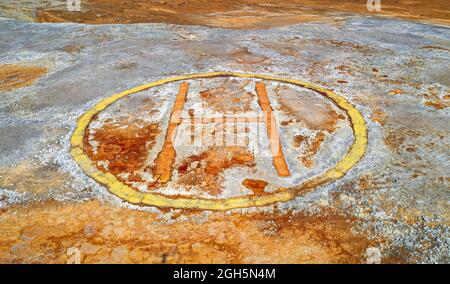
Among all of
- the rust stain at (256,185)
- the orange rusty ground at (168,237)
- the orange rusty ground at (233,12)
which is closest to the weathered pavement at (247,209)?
the orange rusty ground at (168,237)

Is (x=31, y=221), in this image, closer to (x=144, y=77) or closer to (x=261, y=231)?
(x=261, y=231)

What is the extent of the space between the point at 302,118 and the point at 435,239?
1.71 meters

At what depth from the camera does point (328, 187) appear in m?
2.56

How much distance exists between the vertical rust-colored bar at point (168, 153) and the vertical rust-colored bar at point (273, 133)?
92 cm

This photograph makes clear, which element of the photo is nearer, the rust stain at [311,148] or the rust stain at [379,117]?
the rust stain at [311,148]

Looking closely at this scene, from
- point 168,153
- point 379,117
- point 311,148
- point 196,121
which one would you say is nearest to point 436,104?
point 379,117

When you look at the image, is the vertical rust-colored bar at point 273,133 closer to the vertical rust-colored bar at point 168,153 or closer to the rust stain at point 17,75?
the vertical rust-colored bar at point 168,153

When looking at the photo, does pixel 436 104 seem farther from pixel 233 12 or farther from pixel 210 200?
pixel 233 12

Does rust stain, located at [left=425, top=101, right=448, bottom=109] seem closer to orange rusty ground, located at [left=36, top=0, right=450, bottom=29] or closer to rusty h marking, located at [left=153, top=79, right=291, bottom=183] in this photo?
rusty h marking, located at [left=153, top=79, right=291, bottom=183]

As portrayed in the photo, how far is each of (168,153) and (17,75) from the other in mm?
3191

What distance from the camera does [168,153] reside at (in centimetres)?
294

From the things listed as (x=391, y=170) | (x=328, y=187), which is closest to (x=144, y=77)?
(x=328, y=187)

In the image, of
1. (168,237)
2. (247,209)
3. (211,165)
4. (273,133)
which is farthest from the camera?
(273,133)

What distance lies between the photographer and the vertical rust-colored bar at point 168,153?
2.71 meters
